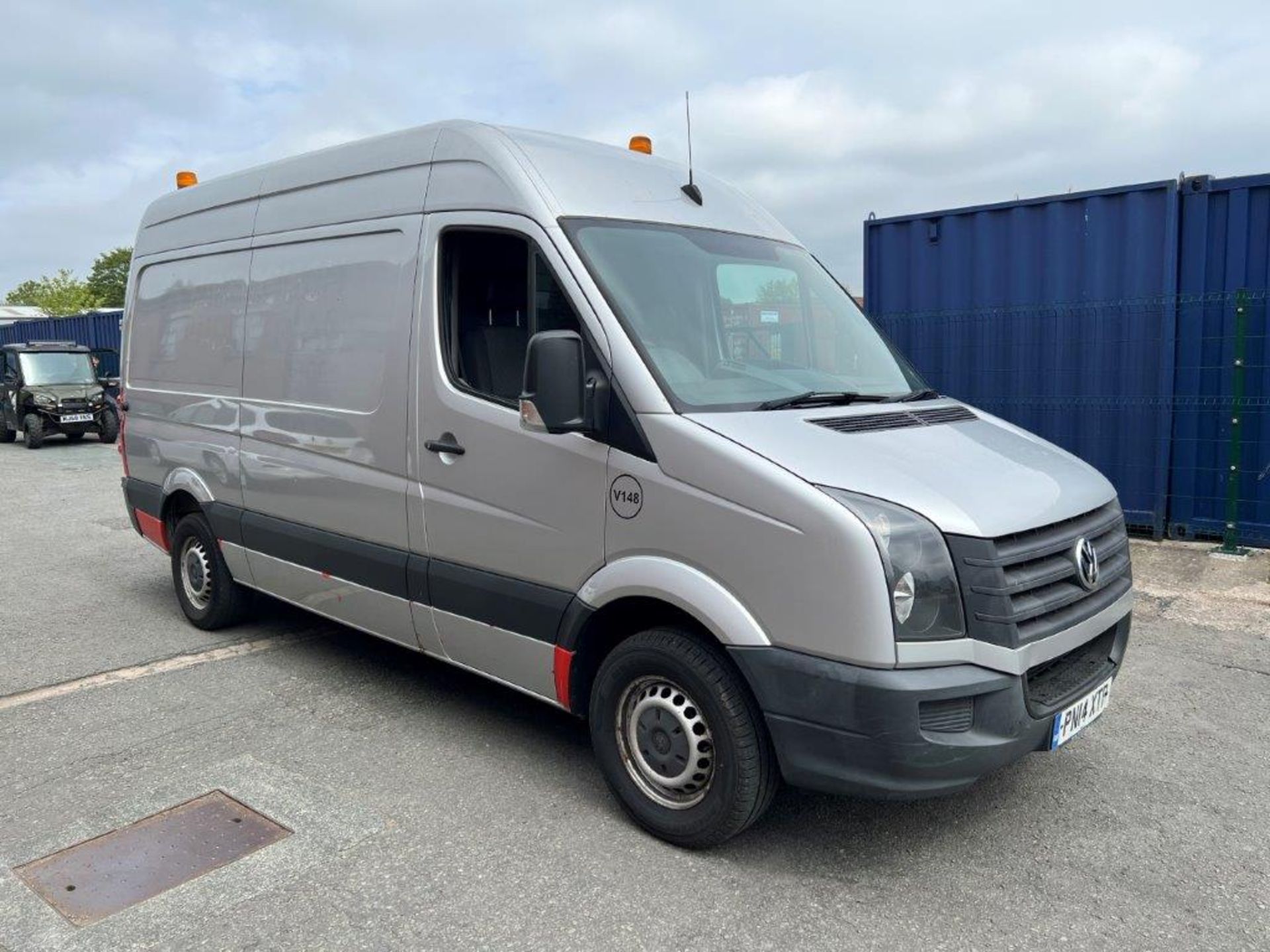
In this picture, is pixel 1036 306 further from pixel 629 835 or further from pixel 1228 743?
pixel 629 835

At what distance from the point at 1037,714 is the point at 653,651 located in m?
1.19

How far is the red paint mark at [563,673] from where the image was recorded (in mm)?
3543

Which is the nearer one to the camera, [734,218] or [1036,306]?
[734,218]

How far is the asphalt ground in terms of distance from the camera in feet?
9.51

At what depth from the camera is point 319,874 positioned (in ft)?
10.4

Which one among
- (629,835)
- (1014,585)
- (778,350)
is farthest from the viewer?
(778,350)

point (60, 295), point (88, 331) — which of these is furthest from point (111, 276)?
point (88, 331)

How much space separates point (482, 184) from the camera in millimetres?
3799

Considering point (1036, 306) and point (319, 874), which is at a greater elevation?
point (1036, 306)

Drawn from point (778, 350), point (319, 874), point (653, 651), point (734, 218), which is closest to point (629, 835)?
point (653, 651)

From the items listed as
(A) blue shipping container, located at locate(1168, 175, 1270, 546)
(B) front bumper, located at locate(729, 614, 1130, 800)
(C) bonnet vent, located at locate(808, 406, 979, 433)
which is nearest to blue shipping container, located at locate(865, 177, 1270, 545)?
(A) blue shipping container, located at locate(1168, 175, 1270, 546)

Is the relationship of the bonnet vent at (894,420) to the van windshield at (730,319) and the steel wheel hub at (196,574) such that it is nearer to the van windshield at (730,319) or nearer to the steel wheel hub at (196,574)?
the van windshield at (730,319)

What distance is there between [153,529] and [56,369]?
15178 mm

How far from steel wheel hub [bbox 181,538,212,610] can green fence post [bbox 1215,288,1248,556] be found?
22.9 feet
